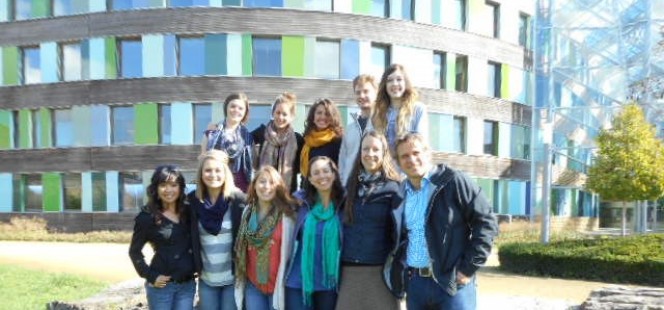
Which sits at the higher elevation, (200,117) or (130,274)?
(200,117)

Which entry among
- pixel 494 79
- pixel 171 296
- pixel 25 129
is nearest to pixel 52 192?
pixel 25 129

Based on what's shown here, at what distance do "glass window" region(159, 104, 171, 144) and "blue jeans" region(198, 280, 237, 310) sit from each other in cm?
2277

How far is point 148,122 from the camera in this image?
2728 cm

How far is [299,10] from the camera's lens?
1056 inches

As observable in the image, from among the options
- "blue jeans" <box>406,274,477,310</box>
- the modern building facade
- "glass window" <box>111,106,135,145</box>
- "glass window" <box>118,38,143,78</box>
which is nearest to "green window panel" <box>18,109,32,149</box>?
the modern building facade

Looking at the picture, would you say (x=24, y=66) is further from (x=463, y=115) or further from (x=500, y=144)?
(x=500, y=144)

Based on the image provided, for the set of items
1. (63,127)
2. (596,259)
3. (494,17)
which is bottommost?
(596,259)

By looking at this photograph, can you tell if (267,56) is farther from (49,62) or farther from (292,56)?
(49,62)

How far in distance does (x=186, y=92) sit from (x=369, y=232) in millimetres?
23268

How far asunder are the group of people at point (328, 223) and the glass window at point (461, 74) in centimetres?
2561

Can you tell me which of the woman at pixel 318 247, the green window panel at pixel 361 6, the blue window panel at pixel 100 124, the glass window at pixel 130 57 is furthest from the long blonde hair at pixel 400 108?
the blue window panel at pixel 100 124

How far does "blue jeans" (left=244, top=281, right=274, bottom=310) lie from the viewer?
16.7 feet

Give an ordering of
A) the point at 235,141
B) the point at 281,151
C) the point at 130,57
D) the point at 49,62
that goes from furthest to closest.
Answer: the point at 49,62
the point at 130,57
the point at 235,141
the point at 281,151

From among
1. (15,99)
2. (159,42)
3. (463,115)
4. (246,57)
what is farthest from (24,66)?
(463,115)
